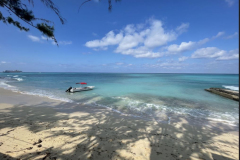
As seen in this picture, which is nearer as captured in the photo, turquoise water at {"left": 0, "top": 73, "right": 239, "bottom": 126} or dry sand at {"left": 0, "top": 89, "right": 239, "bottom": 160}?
dry sand at {"left": 0, "top": 89, "right": 239, "bottom": 160}

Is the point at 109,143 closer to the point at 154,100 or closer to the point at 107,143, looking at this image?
the point at 107,143

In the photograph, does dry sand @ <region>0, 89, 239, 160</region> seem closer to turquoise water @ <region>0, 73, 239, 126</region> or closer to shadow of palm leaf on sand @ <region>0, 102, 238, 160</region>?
shadow of palm leaf on sand @ <region>0, 102, 238, 160</region>

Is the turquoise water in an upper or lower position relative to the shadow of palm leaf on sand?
lower

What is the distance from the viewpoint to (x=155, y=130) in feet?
16.2

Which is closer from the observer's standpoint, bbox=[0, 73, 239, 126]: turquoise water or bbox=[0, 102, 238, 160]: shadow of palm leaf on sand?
bbox=[0, 102, 238, 160]: shadow of palm leaf on sand

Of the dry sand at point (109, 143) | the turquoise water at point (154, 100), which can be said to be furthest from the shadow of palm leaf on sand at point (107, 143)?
the turquoise water at point (154, 100)

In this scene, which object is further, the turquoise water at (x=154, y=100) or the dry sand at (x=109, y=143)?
the turquoise water at (x=154, y=100)

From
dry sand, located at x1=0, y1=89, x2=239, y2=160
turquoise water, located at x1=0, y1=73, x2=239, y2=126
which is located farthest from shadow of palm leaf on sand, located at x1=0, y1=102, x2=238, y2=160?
turquoise water, located at x1=0, y1=73, x2=239, y2=126

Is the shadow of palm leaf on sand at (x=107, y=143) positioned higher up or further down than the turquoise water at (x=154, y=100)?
higher up

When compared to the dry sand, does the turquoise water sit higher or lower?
lower

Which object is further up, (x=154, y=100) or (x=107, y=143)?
(x=107, y=143)

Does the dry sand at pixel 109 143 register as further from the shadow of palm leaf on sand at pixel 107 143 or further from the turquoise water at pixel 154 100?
the turquoise water at pixel 154 100

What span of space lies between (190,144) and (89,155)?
144 inches

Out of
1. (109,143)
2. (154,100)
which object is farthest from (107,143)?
(154,100)
